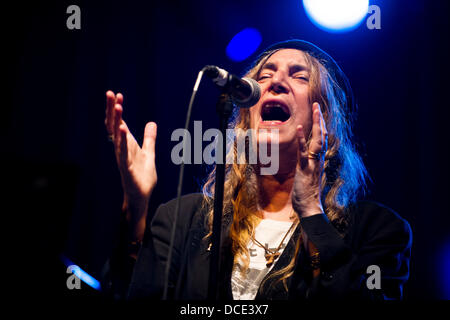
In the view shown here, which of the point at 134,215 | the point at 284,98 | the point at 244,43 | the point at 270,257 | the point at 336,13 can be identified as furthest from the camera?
the point at 244,43

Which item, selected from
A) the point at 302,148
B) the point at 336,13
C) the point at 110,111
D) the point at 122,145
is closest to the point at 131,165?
the point at 122,145

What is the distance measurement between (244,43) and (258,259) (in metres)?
1.68

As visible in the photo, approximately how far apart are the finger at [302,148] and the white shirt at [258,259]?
1.30 ft

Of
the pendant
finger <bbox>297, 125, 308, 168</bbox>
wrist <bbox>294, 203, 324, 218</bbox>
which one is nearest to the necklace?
the pendant

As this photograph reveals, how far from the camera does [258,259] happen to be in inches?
64.4

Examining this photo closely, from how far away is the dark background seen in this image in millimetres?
2502

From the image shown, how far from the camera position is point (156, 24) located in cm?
282

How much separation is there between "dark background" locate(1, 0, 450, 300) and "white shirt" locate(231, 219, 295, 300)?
991 millimetres

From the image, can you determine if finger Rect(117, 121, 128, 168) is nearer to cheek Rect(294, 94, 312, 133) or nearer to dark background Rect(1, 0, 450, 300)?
cheek Rect(294, 94, 312, 133)

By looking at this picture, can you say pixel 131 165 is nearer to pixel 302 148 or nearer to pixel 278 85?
pixel 302 148

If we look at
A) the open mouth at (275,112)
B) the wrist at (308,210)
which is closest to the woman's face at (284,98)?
the open mouth at (275,112)

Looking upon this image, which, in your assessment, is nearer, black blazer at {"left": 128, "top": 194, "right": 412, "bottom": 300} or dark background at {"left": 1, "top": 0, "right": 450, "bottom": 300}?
black blazer at {"left": 128, "top": 194, "right": 412, "bottom": 300}

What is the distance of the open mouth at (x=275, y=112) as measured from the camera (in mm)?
1969

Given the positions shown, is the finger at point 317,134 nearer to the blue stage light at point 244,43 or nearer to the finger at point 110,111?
the finger at point 110,111
